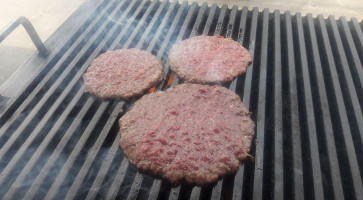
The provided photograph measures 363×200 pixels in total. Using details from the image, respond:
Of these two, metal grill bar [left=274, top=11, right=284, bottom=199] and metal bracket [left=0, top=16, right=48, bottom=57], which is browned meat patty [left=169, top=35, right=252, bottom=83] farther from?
metal bracket [left=0, top=16, right=48, bottom=57]

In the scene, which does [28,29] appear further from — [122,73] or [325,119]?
[325,119]

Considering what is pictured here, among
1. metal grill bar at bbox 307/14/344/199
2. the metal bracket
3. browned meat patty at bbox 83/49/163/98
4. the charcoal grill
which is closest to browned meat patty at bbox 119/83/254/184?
the charcoal grill

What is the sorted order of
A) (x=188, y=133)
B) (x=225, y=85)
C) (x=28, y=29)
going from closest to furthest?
(x=188, y=133)
(x=225, y=85)
(x=28, y=29)

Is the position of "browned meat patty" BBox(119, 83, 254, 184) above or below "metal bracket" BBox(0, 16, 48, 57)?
below

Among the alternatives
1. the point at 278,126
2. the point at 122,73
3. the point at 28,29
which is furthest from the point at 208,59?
the point at 28,29

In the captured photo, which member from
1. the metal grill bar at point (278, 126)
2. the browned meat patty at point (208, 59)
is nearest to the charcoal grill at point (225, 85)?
the metal grill bar at point (278, 126)

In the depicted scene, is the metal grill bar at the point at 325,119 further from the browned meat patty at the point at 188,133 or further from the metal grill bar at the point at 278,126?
the browned meat patty at the point at 188,133
